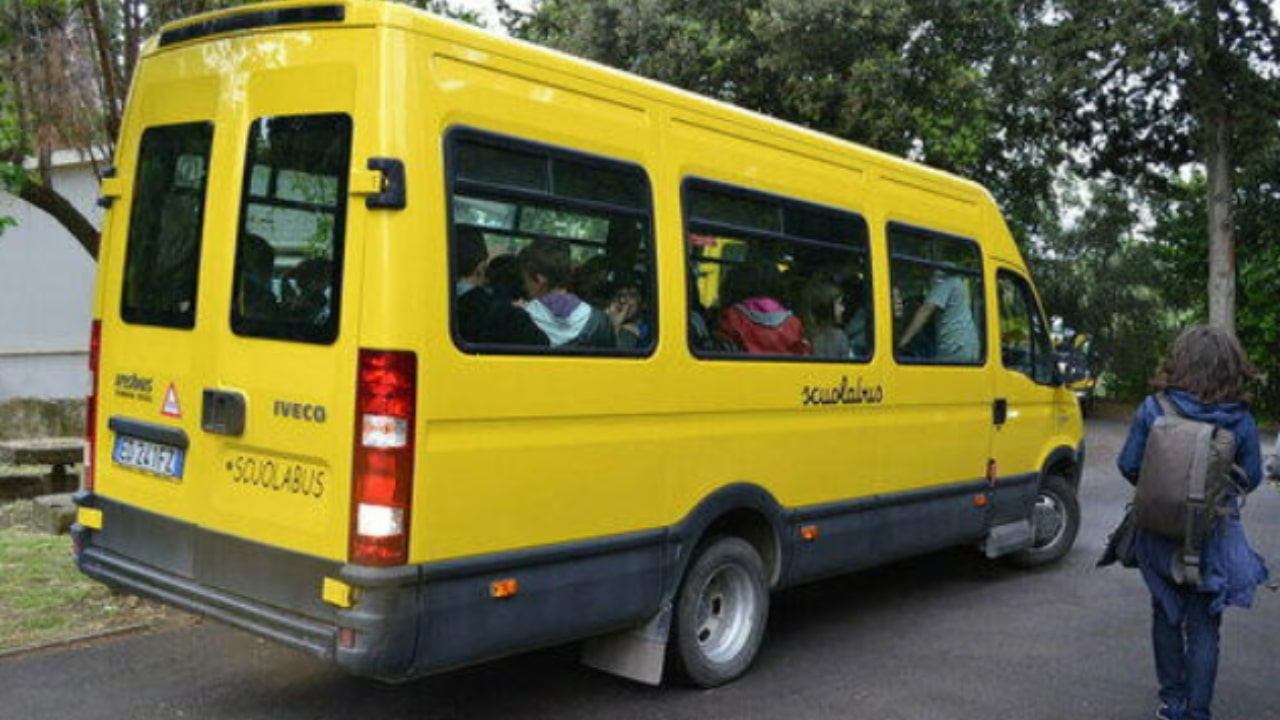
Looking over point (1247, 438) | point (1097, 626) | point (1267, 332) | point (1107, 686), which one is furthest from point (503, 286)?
point (1267, 332)

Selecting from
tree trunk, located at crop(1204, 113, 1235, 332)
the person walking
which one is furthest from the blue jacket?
tree trunk, located at crop(1204, 113, 1235, 332)

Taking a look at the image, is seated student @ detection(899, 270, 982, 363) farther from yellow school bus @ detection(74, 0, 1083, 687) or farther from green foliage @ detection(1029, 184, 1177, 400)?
green foliage @ detection(1029, 184, 1177, 400)

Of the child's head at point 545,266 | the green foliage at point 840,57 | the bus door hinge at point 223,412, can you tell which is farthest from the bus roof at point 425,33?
the green foliage at point 840,57

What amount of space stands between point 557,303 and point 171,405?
1.55 m

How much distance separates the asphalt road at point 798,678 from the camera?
4980mm

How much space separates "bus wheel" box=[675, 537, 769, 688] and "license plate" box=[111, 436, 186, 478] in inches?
84.1

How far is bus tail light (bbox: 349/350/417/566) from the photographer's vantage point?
391 cm

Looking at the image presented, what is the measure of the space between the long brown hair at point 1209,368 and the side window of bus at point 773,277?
1.71 m

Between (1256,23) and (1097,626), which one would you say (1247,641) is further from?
(1256,23)

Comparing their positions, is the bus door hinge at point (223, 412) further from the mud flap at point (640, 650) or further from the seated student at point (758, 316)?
the seated student at point (758, 316)

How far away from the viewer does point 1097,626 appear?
664cm

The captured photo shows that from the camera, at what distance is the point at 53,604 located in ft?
20.3

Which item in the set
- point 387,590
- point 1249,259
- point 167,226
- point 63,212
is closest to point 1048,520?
point 387,590

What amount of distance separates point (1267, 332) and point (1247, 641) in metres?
18.0
